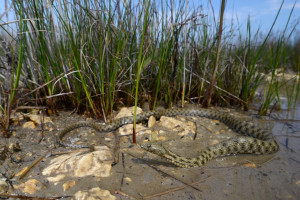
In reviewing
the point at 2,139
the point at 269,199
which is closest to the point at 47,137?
the point at 2,139

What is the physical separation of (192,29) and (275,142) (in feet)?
11.4

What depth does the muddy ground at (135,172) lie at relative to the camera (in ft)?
8.22

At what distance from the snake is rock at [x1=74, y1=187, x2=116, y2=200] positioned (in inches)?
33.0

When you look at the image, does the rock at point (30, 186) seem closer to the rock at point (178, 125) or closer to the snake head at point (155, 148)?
the snake head at point (155, 148)

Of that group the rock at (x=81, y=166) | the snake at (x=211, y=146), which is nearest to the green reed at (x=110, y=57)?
the snake at (x=211, y=146)

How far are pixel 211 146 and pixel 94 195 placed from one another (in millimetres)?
2080

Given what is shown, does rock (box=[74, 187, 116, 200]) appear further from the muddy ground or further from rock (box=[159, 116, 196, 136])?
rock (box=[159, 116, 196, 136])

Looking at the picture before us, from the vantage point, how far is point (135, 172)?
291 cm

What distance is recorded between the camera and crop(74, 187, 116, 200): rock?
7.78 feet

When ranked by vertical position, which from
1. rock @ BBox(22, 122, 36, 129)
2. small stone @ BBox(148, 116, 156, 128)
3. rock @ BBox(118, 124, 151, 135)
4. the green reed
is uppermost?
the green reed

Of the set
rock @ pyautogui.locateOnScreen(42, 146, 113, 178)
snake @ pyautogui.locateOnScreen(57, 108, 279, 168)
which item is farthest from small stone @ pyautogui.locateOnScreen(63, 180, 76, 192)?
snake @ pyautogui.locateOnScreen(57, 108, 279, 168)

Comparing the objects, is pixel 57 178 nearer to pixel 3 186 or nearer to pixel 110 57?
pixel 3 186

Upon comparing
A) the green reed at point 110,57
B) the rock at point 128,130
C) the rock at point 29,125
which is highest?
the green reed at point 110,57

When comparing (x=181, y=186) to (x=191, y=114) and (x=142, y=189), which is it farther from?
(x=191, y=114)
